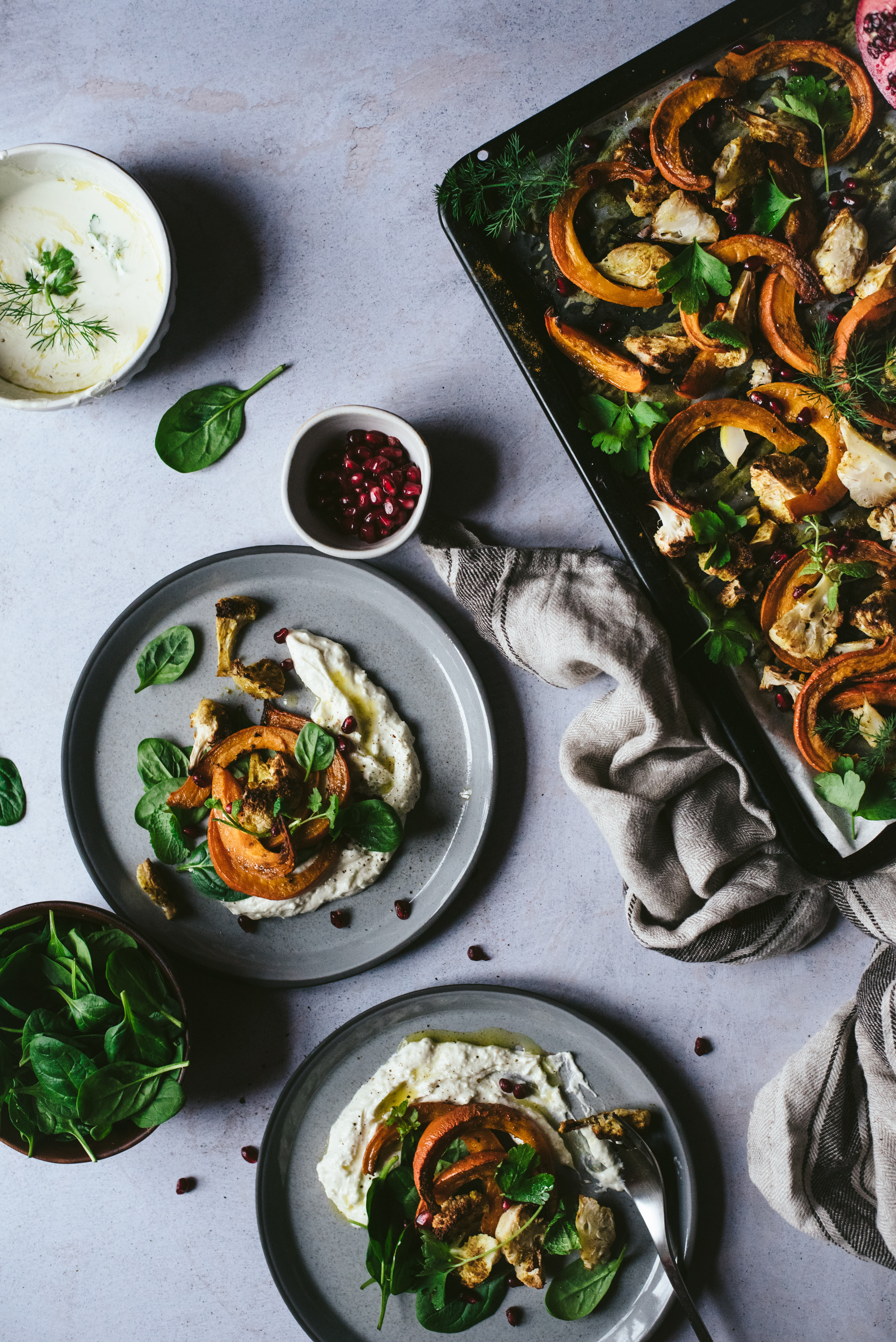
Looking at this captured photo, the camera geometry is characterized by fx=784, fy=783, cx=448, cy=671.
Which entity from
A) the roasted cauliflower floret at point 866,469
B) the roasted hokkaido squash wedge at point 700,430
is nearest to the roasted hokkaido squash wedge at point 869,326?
the roasted cauliflower floret at point 866,469

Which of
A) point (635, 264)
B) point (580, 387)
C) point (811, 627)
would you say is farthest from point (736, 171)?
point (811, 627)

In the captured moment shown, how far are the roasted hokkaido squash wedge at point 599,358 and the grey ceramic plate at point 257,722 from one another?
669 millimetres

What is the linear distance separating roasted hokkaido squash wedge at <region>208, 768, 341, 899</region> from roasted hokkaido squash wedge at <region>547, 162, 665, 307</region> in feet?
4.46

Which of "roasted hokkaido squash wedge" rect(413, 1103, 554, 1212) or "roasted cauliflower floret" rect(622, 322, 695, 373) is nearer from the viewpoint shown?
"roasted cauliflower floret" rect(622, 322, 695, 373)

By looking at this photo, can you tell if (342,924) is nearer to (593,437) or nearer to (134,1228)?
(134,1228)

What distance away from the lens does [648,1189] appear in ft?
5.96

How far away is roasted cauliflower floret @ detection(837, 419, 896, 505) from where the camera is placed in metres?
1.66

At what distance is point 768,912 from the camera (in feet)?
6.06

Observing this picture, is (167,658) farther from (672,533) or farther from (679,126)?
(679,126)

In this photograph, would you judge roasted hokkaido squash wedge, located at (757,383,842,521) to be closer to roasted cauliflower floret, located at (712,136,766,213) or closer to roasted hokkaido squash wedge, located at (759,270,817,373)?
roasted hokkaido squash wedge, located at (759,270,817,373)

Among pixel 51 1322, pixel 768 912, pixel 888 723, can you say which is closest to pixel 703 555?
pixel 888 723

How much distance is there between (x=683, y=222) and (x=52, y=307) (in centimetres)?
145

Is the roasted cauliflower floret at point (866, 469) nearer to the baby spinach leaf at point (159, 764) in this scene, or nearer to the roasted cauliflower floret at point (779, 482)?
the roasted cauliflower floret at point (779, 482)

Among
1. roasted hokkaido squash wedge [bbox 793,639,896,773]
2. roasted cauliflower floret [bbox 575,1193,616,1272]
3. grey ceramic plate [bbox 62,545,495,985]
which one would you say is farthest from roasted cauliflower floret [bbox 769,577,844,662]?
roasted cauliflower floret [bbox 575,1193,616,1272]
